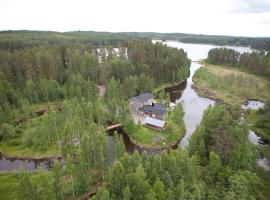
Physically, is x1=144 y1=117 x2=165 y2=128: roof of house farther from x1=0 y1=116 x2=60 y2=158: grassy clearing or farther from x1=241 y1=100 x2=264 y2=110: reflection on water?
x1=241 y1=100 x2=264 y2=110: reflection on water

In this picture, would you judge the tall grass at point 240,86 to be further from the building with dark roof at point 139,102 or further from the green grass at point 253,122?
the building with dark roof at point 139,102

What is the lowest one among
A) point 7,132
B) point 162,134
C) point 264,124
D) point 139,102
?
point 162,134

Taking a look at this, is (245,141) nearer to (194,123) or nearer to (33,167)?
(194,123)

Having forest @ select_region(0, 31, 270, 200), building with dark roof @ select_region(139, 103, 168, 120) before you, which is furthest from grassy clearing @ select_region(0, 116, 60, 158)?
building with dark roof @ select_region(139, 103, 168, 120)

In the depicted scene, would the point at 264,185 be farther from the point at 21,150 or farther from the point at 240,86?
the point at 240,86

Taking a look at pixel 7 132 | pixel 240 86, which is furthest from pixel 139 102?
pixel 240 86

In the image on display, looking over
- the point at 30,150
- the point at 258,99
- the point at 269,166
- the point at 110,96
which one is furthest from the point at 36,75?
the point at 258,99

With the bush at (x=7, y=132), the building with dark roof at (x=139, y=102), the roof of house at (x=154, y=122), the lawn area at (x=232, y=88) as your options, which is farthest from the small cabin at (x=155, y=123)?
the lawn area at (x=232, y=88)
